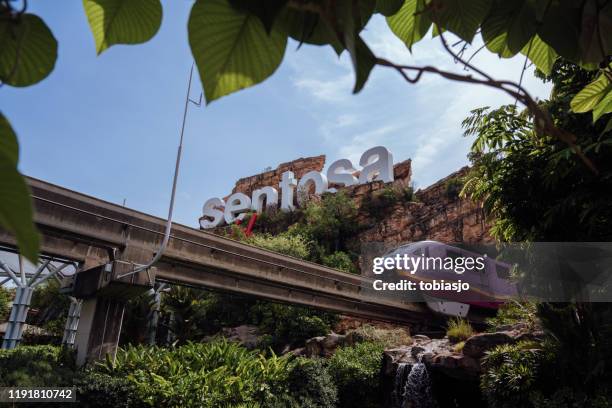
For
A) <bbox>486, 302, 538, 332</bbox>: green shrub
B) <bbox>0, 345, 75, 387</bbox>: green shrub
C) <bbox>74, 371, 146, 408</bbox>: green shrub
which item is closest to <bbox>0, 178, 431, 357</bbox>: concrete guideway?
<bbox>0, 345, 75, 387</bbox>: green shrub

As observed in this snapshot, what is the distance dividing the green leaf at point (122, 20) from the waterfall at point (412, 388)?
12.2 m

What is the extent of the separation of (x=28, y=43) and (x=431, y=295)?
61.1ft

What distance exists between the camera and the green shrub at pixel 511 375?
8.04 m

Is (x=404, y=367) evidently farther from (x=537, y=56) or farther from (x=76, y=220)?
(x=537, y=56)

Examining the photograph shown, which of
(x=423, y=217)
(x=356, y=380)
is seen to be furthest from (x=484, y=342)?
(x=423, y=217)

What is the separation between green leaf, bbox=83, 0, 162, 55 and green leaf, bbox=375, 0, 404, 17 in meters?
0.30

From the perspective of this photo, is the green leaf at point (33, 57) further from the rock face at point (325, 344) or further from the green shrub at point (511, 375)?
the rock face at point (325, 344)

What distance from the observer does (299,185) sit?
3462 cm

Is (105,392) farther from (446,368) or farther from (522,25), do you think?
(522,25)

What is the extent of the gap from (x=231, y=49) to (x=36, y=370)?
31.5 ft

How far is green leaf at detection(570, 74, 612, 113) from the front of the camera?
814mm

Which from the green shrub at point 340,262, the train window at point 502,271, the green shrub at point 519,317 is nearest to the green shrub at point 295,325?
the green shrub at point 340,262

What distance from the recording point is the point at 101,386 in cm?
785

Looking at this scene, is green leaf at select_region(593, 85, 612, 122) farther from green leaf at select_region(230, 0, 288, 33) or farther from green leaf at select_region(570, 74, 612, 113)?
green leaf at select_region(230, 0, 288, 33)
